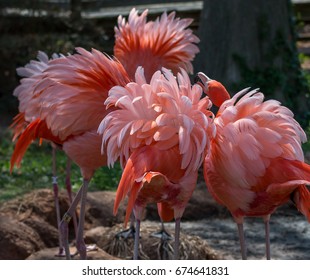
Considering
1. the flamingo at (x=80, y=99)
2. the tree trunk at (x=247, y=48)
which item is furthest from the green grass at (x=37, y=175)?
the flamingo at (x=80, y=99)

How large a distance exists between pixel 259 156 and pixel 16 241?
2167 mm

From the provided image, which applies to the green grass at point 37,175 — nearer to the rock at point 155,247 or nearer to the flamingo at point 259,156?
the rock at point 155,247

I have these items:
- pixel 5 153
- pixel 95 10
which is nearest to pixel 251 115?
pixel 5 153

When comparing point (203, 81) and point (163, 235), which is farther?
point (163, 235)

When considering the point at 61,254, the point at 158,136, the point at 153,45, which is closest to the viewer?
the point at 158,136

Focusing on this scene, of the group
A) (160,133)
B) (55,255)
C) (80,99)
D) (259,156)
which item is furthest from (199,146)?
(55,255)

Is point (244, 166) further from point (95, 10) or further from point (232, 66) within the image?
point (95, 10)

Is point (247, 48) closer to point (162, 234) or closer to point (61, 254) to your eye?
point (162, 234)

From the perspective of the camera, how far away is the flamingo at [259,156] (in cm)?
351

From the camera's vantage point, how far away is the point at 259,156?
3547 mm

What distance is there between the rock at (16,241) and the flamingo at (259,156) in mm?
1907

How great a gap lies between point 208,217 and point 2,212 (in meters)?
1.61

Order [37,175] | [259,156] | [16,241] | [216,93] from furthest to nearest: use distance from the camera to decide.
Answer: [37,175]
[16,241]
[216,93]
[259,156]

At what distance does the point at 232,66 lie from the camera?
26.6ft
